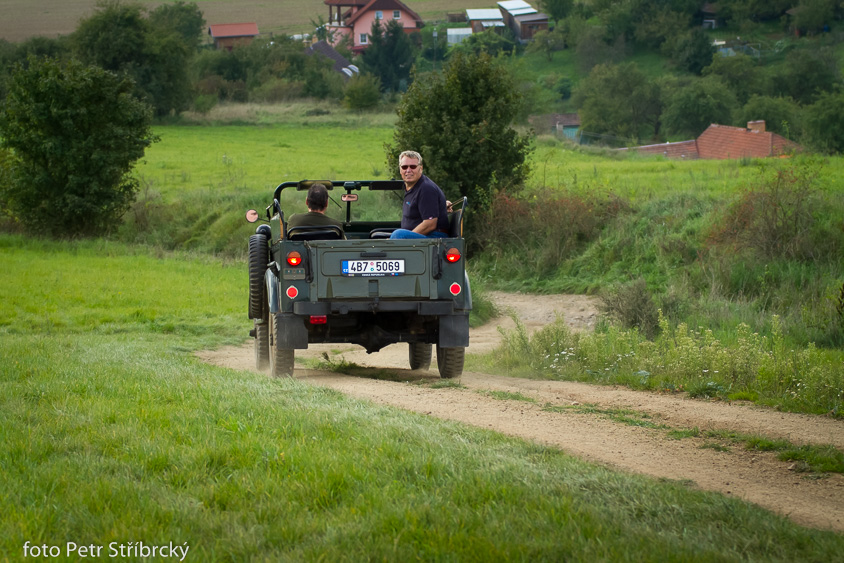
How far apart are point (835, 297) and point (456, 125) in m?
9.94

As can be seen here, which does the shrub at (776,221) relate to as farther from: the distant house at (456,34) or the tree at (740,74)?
the distant house at (456,34)

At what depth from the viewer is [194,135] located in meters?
49.2

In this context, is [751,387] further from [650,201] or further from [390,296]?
[650,201]

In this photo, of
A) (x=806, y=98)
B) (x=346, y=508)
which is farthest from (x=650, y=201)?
(x=806, y=98)

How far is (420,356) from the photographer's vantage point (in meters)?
11.3

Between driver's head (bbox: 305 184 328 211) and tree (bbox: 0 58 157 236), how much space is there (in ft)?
62.1

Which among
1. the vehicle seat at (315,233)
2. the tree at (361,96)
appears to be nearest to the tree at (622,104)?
the tree at (361,96)

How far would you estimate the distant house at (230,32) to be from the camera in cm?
9569

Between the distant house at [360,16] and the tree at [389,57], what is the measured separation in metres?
20.9

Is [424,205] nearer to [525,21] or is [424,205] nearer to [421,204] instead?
[421,204]

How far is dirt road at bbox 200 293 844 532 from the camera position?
4.98 metres

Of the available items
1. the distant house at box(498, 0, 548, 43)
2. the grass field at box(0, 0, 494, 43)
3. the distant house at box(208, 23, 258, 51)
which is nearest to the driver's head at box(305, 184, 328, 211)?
the grass field at box(0, 0, 494, 43)

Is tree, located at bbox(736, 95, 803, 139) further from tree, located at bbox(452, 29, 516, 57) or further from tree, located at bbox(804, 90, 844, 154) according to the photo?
tree, located at bbox(452, 29, 516, 57)

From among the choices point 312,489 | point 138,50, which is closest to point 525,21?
point 138,50
